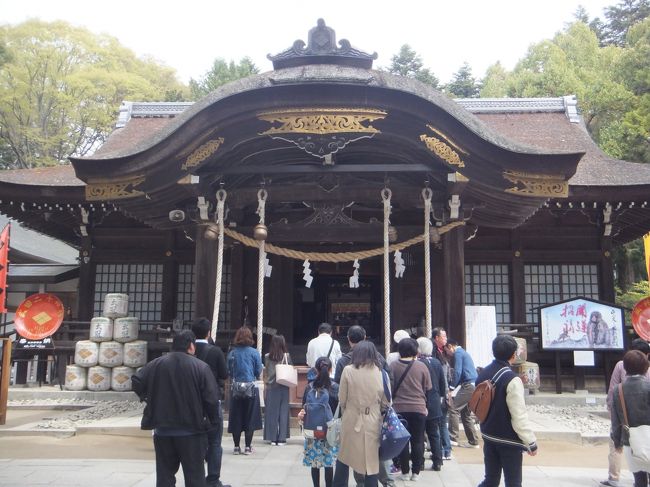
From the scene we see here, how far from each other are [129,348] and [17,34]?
2394cm

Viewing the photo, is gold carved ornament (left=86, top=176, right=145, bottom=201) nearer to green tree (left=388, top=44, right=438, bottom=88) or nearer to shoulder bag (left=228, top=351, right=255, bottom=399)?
shoulder bag (left=228, top=351, right=255, bottom=399)

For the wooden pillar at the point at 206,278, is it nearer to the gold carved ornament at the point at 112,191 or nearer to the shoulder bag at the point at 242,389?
the gold carved ornament at the point at 112,191

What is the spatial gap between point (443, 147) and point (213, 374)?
4.31 m

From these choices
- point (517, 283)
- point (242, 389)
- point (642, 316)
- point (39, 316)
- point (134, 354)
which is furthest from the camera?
point (517, 283)

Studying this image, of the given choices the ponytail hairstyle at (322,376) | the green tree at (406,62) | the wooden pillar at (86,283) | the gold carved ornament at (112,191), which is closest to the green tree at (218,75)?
the green tree at (406,62)

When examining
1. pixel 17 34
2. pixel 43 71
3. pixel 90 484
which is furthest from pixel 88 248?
pixel 17 34

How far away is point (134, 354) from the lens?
427 inches

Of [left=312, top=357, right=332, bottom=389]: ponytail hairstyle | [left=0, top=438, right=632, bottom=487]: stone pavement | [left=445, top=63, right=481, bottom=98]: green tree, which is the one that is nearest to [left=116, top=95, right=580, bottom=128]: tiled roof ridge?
[left=0, top=438, right=632, bottom=487]: stone pavement

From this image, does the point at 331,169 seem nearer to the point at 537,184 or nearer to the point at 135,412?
the point at 537,184

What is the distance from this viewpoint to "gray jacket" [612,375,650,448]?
4.72 meters

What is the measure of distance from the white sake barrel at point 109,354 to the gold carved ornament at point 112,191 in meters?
3.69

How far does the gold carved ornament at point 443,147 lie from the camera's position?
744 cm

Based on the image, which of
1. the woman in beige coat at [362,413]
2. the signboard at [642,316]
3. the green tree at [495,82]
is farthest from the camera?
the green tree at [495,82]

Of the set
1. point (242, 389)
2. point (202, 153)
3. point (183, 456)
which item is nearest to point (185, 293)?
point (202, 153)
